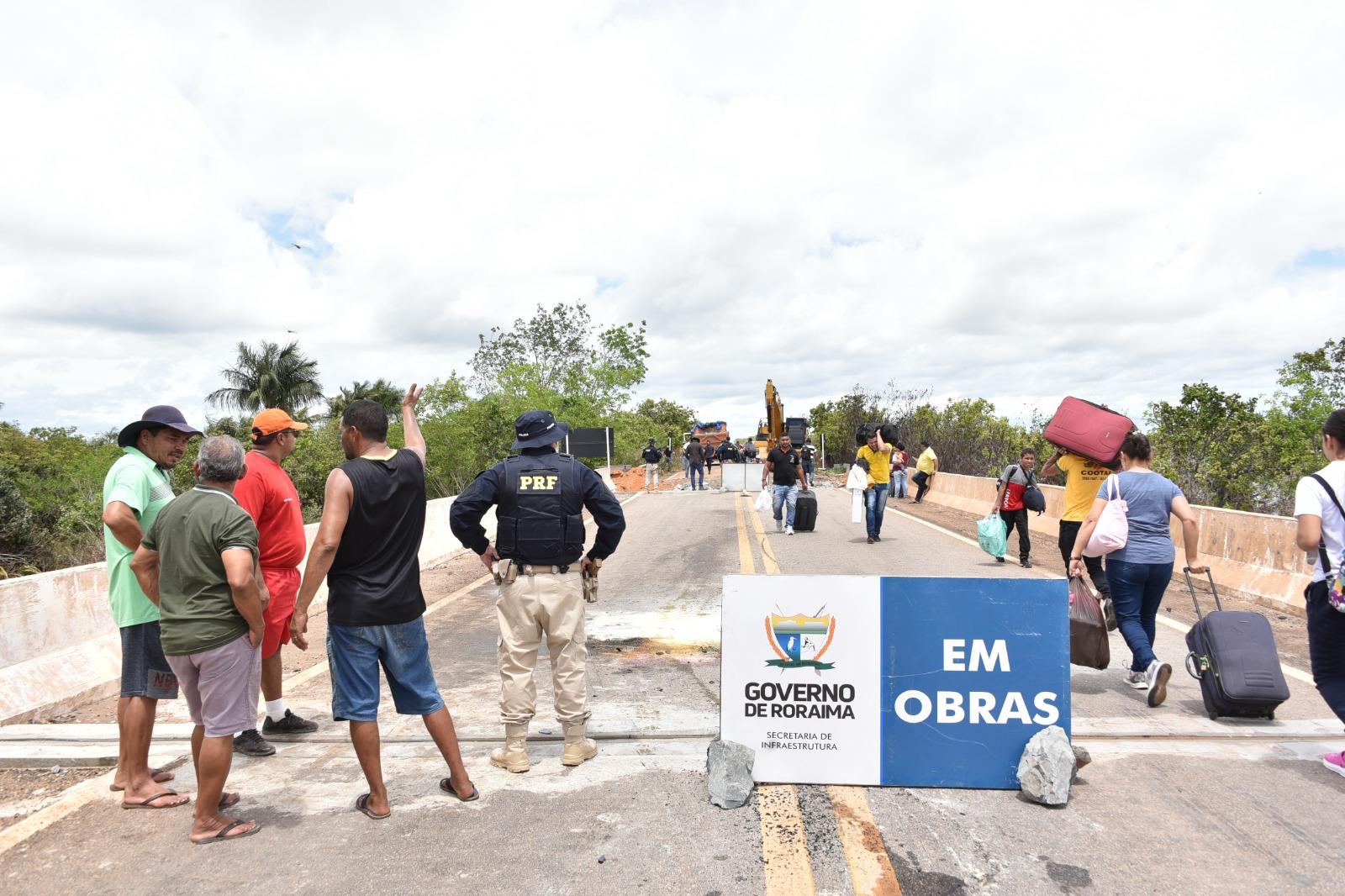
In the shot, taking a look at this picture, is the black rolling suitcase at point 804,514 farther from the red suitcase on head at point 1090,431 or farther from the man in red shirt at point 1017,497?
the red suitcase on head at point 1090,431

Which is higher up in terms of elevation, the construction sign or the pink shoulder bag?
the pink shoulder bag

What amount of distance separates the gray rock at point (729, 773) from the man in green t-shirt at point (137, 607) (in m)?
2.53

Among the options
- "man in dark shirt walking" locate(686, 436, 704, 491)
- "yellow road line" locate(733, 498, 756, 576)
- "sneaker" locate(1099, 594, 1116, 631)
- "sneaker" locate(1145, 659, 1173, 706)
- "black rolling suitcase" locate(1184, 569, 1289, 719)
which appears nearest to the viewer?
"black rolling suitcase" locate(1184, 569, 1289, 719)

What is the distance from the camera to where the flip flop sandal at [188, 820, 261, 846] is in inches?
144

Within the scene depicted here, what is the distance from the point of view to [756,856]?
136 inches

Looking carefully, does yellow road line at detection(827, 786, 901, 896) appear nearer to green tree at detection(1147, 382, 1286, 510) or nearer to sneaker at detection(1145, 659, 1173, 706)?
sneaker at detection(1145, 659, 1173, 706)

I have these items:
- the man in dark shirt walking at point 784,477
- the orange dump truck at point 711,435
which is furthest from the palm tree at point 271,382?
the man in dark shirt walking at point 784,477

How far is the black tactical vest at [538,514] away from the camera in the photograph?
441 cm

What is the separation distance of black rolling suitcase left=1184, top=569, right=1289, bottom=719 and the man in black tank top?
4.28 m

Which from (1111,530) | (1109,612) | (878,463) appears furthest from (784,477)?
(1111,530)

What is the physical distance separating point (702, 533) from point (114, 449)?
78.2ft

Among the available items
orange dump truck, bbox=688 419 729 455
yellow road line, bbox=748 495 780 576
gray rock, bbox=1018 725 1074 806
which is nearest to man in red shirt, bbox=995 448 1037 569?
yellow road line, bbox=748 495 780 576

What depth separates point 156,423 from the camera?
4.25 meters

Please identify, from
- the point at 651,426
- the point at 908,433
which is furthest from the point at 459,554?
the point at 651,426
